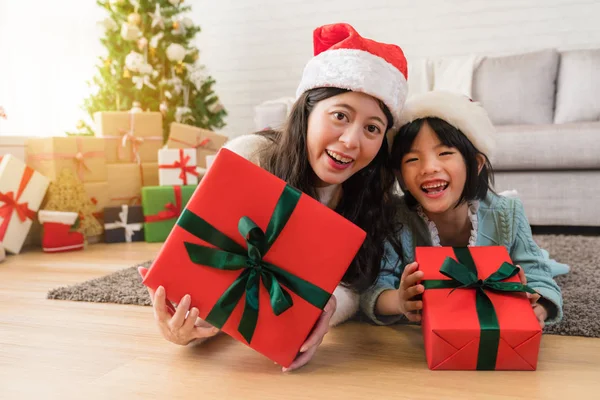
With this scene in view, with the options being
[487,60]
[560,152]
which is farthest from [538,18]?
[560,152]

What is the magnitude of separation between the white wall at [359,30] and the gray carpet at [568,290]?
1822mm

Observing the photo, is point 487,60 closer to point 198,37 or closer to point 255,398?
point 198,37

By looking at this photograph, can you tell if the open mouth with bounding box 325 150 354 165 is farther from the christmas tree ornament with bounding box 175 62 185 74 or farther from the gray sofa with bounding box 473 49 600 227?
the christmas tree ornament with bounding box 175 62 185 74

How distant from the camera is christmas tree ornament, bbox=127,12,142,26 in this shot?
2.91m

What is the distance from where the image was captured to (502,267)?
3.35 feet

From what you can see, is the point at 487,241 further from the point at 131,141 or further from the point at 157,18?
the point at 157,18

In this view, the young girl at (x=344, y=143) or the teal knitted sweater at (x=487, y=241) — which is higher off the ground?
the young girl at (x=344, y=143)

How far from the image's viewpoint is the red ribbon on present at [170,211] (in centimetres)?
258

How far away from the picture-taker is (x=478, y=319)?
93 centimetres

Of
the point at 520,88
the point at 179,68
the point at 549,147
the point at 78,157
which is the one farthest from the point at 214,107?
the point at 549,147

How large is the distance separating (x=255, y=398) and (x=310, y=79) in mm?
674

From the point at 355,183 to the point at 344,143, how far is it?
9.4 inches

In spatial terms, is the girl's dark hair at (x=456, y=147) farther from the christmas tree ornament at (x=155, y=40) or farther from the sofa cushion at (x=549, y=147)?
the christmas tree ornament at (x=155, y=40)

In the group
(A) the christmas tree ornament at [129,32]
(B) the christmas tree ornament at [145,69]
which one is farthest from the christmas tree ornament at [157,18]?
(B) the christmas tree ornament at [145,69]
